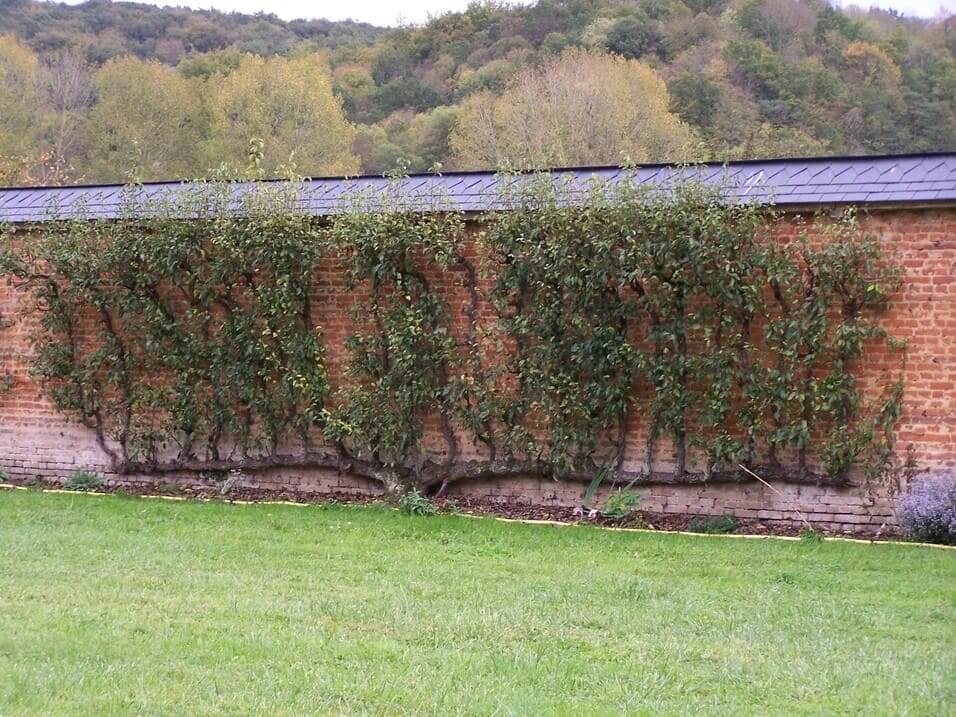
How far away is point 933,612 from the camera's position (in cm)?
611

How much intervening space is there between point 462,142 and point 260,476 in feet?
84.9

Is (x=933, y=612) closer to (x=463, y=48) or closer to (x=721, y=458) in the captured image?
(x=721, y=458)

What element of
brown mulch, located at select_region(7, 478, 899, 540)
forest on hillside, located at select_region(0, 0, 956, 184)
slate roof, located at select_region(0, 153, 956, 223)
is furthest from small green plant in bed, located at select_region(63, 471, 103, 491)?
forest on hillside, located at select_region(0, 0, 956, 184)

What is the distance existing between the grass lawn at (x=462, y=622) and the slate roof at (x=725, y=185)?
9.38ft

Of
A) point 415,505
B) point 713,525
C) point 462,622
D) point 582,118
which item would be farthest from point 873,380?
point 582,118

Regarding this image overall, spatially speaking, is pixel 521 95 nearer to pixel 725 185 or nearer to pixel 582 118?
pixel 582 118

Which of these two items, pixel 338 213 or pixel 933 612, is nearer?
pixel 933 612

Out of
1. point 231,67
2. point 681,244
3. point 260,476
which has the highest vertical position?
point 231,67

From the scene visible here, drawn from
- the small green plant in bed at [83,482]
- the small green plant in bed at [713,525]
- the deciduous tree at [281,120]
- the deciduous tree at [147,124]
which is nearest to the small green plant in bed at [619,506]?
the small green plant in bed at [713,525]

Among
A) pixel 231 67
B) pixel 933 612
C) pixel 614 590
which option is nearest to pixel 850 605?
pixel 933 612

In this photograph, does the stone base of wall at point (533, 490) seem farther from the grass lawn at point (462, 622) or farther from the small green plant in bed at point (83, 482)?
the grass lawn at point (462, 622)

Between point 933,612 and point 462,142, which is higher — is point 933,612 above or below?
below

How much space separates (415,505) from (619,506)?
1836 mm

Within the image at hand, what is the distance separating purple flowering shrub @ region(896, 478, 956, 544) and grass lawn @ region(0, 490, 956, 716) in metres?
0.38
